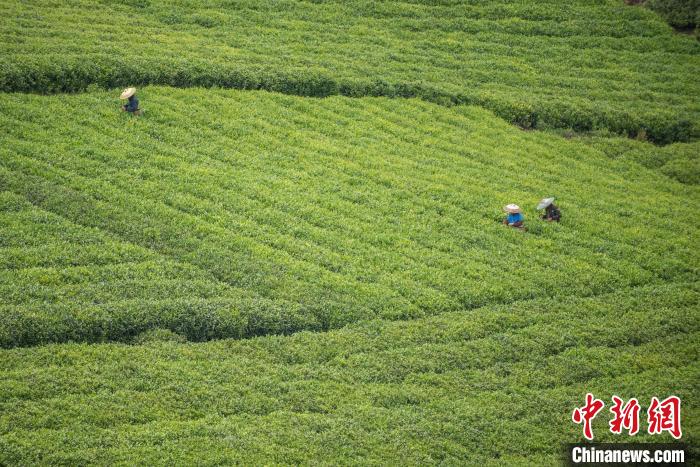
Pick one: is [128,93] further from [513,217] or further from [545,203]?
[545,203]

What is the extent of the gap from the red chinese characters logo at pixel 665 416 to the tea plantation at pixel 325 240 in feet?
1.08

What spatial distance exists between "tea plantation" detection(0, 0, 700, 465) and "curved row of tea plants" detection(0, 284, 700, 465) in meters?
0.06

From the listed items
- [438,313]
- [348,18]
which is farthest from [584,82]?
[438,313]

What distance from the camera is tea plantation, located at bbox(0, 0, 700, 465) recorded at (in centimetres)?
1762

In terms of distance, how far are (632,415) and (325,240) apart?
9.77m

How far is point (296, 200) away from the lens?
85.9ft

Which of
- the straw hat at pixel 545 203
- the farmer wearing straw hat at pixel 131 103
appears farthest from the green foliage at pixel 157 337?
the straw hat at pixel 545 203

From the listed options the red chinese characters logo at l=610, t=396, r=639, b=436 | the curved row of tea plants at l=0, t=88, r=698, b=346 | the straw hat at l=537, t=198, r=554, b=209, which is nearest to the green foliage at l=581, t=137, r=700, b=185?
the curved row of tea plants at l=0, t=88, r=698, b=346

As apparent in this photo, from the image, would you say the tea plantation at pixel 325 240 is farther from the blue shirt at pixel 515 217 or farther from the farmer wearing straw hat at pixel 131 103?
the farmer wearing straw hat at pixel 131 103

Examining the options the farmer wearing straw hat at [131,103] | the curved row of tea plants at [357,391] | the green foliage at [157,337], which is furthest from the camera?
the farmer wearing straw hat at [131,103]

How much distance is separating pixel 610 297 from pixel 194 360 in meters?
11.5

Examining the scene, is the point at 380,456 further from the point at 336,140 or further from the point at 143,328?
the point at 336,140

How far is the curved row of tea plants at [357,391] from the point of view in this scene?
16469 mm

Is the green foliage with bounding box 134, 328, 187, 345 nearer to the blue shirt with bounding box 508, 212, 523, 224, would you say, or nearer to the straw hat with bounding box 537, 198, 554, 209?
the blue shirt with bounding box 508, 212, 523, 224
